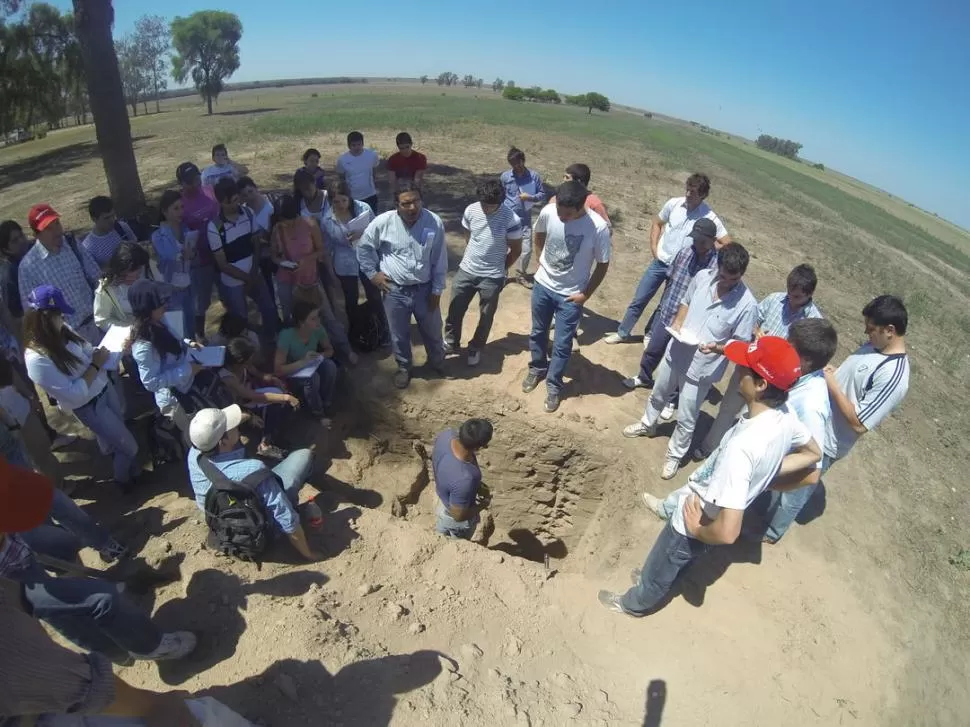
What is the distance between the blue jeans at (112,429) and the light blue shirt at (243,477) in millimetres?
1211

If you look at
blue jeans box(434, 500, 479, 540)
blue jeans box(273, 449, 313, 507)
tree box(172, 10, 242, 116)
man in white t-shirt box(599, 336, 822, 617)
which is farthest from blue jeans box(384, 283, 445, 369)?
tree box(172, 10, 242, 116)

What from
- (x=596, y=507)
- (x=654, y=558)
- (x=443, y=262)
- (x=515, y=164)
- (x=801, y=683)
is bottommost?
(x=596, y=507)

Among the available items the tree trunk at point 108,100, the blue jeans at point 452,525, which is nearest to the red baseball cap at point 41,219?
the blue jeans at point 452,525

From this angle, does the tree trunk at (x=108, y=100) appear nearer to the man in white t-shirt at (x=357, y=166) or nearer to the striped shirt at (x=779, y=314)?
the man in white t-shirt at (x=357, y=166)

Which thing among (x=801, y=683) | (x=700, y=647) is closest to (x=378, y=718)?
(x=700, y=647)

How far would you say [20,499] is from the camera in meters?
1.73

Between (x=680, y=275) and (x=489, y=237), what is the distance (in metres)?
2.01

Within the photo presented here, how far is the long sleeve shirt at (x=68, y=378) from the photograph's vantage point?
142 inches

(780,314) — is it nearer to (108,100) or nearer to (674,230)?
(674,230)

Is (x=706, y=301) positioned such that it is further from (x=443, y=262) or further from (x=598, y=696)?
(x=598, y=696)

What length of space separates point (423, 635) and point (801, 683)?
2.73 m

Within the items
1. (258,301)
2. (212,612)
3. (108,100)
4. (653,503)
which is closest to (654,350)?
(653,503)

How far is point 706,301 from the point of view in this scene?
14.7 ft

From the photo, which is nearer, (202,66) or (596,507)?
(596,507)
